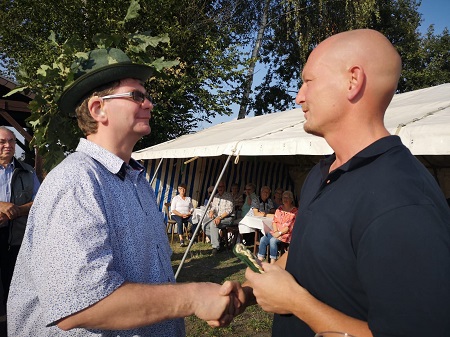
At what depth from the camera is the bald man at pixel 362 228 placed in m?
0.91

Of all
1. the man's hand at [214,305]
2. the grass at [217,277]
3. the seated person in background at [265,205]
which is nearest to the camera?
the man's hand at [214,305]

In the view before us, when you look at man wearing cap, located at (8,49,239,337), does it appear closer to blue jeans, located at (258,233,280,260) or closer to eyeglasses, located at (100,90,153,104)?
eyeglasses, located at (100,90,153,104)

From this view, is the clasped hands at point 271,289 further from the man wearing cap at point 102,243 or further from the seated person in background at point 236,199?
the seated person in background at point 236,199

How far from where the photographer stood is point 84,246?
1.18m

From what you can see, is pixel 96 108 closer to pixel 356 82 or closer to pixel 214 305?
pixel 214 305

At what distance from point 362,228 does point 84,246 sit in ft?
2.79

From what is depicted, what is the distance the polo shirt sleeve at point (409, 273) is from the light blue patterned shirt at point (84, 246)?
80 cm

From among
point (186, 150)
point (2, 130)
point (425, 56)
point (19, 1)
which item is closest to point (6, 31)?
point (19, 1)

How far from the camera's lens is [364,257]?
0.99 metres

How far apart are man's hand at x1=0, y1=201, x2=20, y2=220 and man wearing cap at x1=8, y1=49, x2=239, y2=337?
2.36 meters

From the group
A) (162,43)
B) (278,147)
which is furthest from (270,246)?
(162,43)

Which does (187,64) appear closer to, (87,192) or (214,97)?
(214,97)

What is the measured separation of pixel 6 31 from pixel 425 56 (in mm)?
20751

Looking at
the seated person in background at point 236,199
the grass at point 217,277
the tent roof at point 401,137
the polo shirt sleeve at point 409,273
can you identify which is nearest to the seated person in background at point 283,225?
the grass at point 217,277
